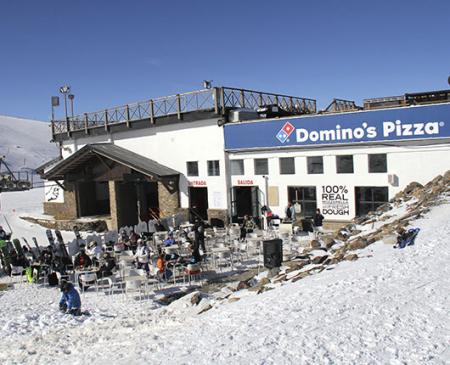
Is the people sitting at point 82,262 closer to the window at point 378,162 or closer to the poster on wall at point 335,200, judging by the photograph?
the poster on wall at point 335,200

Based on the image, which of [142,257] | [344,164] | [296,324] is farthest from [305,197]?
[296,324]

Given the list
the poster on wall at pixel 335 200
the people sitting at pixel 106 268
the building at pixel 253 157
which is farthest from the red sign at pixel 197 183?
the people sitting at pixel 106 268

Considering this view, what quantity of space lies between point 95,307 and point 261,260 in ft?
19.3

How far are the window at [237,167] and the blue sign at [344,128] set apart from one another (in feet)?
2.44

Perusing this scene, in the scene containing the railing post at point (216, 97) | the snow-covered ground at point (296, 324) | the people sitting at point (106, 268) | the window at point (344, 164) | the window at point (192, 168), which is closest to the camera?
the snow-covered ground at point (296, 324)

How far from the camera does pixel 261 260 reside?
16.4 metres

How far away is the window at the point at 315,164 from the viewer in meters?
20.9

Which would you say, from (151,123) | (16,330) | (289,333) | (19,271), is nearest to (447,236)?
(289,333)

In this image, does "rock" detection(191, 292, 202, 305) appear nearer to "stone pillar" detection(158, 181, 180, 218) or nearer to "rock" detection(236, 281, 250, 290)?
"rock" detection(236, 281, 250, 290)

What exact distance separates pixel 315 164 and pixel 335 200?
5.70ft

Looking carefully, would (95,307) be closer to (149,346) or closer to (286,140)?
(149,346)

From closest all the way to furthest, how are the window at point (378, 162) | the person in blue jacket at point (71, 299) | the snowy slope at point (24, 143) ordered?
the person in blue jacket at point (71, 299)
the window at point (378, 162)
the snowy slope at point (24, 143)

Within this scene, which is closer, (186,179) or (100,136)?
(186,179)

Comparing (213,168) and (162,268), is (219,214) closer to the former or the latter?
(213,168)
